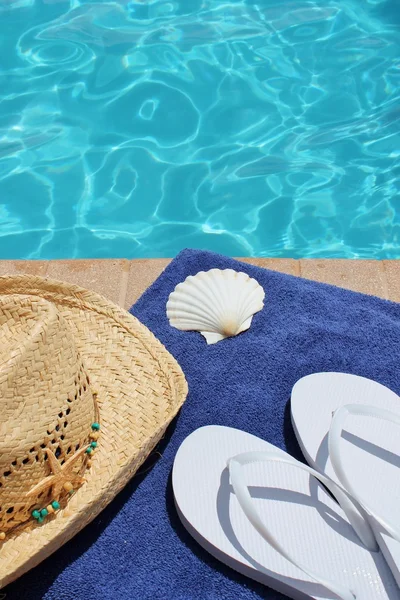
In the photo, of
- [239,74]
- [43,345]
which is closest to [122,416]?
[43,345]

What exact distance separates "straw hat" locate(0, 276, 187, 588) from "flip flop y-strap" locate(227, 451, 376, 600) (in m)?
0.23

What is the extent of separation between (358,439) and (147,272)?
3.94 feet

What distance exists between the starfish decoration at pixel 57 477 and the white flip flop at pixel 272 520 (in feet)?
1.12

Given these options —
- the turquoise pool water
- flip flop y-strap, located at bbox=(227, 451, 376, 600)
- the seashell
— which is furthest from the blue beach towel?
the turquoise pool water

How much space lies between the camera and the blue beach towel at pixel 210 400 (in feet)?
6.06

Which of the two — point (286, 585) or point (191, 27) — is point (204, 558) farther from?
point (191, 27)

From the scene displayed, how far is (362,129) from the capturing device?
434 cm

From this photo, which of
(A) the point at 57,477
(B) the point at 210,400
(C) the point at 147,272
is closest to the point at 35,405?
(A) the point at 57,477

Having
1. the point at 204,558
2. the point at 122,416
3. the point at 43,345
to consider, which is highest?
the point at 43,345

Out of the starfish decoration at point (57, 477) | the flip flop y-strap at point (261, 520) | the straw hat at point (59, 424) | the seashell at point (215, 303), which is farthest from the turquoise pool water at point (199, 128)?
the starfish decoration at point (57, 477)

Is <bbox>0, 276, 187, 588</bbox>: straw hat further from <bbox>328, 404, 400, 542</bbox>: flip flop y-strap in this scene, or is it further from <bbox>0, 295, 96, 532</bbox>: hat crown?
<bbox>328, 404, 400, 542</bbox>: flip flop y-strap

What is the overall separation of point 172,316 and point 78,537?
0.88 m

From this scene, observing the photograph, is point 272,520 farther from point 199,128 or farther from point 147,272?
point 199,128

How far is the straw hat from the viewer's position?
1.66 metres
